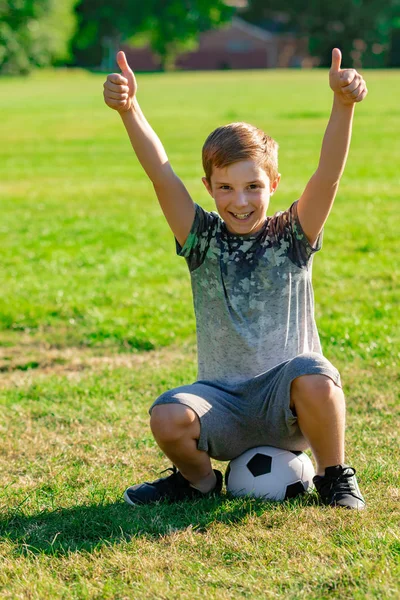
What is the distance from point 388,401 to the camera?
528 cm

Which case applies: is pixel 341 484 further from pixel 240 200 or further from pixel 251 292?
pixel 240 200

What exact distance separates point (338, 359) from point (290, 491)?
229 cm

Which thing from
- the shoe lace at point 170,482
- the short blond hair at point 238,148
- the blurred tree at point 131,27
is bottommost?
the shoe lace at point 170,482

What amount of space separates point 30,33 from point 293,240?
239 feet

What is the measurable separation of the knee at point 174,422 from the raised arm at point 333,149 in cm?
87

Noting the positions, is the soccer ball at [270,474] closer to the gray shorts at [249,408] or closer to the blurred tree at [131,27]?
the gray shorts at [249,408]

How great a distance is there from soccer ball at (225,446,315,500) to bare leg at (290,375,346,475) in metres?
0.16

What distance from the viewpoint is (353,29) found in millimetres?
84188

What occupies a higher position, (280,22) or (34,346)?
(280,22)

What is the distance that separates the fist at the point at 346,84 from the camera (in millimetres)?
3609

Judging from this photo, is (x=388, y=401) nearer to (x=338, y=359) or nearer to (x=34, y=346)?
(x=338, y=359)

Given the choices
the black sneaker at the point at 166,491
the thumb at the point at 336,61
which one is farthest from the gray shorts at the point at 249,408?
the thumb at the point at 336,61

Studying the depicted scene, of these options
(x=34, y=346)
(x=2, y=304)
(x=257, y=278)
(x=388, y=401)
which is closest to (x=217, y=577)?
(x=257, y=278)

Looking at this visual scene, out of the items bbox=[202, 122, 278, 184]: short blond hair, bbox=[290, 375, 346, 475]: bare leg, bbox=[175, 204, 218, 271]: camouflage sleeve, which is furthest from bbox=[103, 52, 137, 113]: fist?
bbox=[290, 375, 346, 475]: bare leg
